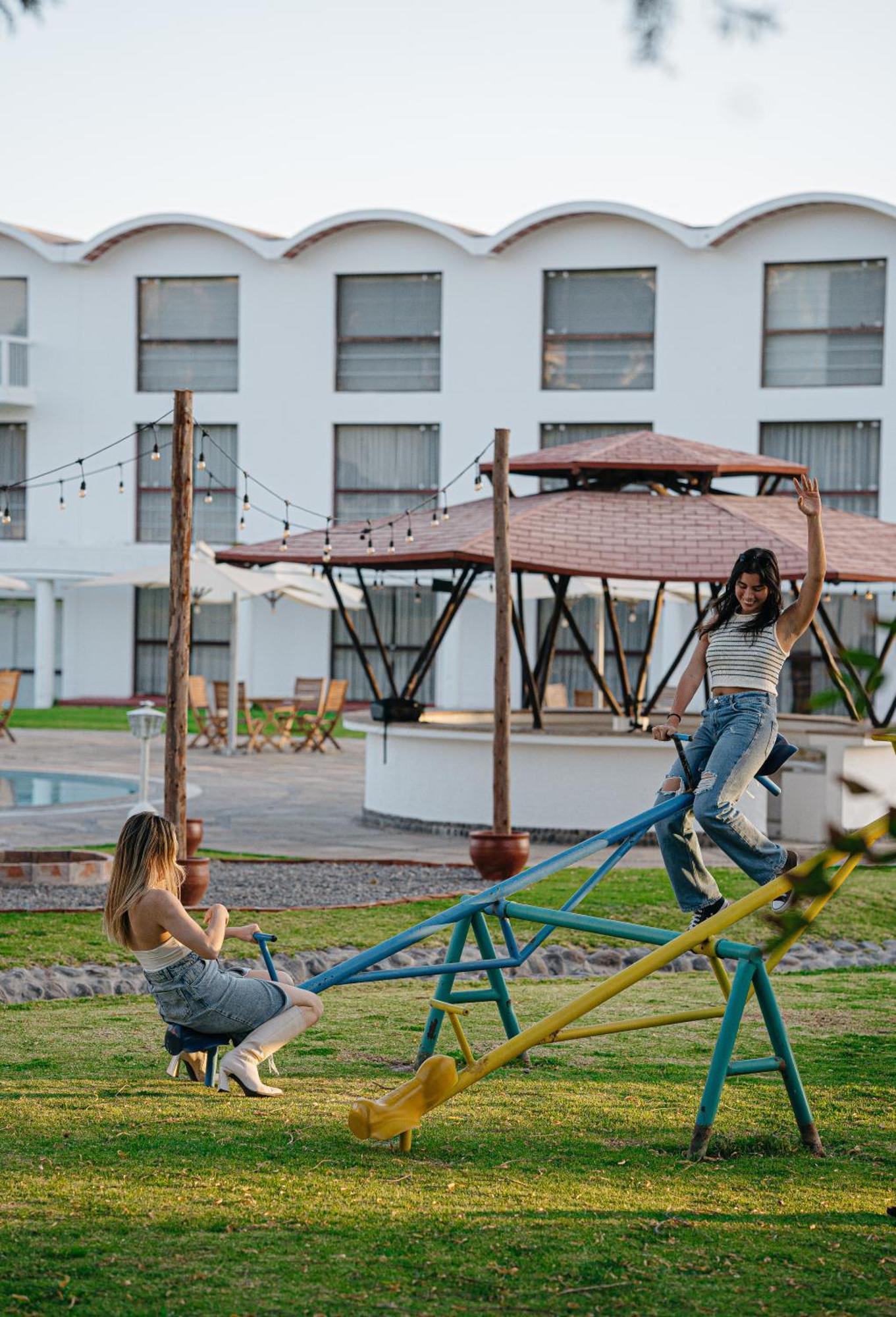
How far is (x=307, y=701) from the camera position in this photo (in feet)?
88.5

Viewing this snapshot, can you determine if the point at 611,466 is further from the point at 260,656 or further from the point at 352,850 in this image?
the point at 260,656

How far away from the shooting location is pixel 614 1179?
5133 millimetres

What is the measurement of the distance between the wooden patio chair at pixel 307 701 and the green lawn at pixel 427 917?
13.3m

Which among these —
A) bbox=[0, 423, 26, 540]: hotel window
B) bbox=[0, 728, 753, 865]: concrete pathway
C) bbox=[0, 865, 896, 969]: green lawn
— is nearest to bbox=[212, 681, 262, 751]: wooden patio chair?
bbox=[0, 728, 753, 865]: concrete pathway

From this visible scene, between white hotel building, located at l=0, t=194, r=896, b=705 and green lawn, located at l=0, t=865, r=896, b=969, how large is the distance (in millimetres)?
22082

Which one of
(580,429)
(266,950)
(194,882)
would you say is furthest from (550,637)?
(580,429)

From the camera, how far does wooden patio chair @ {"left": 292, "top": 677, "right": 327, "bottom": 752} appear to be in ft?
87.9

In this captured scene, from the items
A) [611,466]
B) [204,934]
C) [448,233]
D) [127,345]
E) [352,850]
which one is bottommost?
[352,850]

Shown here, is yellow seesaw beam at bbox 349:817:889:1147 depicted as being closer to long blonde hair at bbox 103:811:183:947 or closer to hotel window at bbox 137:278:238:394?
long blonde hair at bbox 103:811:183:947

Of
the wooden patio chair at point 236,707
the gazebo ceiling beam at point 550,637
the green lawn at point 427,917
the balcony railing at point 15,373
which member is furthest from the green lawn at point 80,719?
the green lawn at point 427,917

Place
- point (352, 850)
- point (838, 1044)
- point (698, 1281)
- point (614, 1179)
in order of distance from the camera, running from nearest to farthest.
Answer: point (698, 1281)
point (614, 1179)
point (838, 1044)
point (352, 850)

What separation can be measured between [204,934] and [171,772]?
16.2ft

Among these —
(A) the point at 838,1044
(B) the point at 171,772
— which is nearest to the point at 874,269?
(B) the point at 171,772

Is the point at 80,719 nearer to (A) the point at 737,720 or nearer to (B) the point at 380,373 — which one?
(B) the point at 380,373
